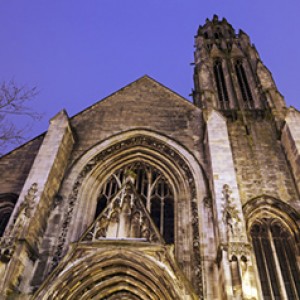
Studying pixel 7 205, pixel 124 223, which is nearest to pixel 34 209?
pixel 7 205

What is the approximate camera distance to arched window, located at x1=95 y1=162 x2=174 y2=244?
31.5ft

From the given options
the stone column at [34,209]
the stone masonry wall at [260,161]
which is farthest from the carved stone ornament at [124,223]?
the stone masonry wall at [260,161]

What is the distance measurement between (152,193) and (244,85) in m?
Result: 8.76

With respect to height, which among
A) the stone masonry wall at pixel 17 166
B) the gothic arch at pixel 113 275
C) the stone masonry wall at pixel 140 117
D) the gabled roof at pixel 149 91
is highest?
the gabled roof at pixel 149 91

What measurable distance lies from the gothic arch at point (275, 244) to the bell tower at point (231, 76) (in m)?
4.68

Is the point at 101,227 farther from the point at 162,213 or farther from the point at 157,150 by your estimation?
the point at 157,150

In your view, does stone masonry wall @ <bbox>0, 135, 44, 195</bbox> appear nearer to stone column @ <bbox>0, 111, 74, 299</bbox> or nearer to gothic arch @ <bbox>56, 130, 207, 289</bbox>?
stone column @ <bbox>0, 111, 74, 299</bbox>

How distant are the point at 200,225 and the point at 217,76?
10742 millimetres

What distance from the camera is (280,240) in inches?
351

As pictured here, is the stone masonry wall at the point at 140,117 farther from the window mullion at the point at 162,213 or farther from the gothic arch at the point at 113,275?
the gothic arch at the point at 113,275

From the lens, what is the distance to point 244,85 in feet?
52.5

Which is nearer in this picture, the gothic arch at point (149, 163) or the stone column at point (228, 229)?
the stone column at point (228, 229)

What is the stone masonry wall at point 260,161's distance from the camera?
975 centimetres

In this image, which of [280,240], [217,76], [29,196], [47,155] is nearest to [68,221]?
[29,196]
